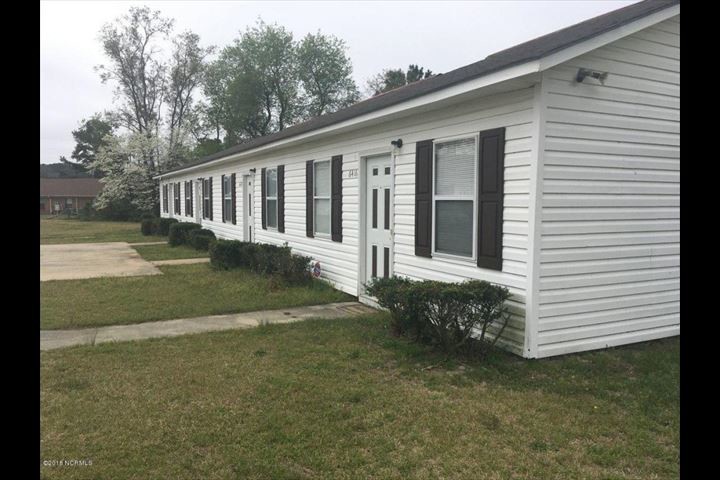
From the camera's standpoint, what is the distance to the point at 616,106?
5.59 metres

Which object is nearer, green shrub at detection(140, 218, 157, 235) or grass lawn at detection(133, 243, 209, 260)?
grass lawn at detection(133, 243, 209, 260)

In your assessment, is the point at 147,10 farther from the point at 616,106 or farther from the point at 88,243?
the point at 616,106

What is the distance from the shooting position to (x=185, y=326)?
22.3 ft

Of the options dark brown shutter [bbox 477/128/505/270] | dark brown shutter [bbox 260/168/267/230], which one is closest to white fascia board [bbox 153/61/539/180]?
dark brown shutter [bbox 477/128/505/270]

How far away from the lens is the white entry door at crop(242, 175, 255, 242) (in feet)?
48.5

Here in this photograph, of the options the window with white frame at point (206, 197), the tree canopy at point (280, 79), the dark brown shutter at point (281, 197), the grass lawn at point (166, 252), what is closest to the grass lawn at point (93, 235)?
the window with white frame at point (206, 197)

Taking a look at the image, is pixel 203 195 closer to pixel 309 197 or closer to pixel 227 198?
pixel 227 198

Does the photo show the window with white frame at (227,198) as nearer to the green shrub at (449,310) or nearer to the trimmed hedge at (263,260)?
the trimmed hedge at (263,260)

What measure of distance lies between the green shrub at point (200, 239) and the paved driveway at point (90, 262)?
1778mm

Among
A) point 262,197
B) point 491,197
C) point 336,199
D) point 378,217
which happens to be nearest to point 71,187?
point 262,197

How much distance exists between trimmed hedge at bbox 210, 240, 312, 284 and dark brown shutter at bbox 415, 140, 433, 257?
3.42 meters

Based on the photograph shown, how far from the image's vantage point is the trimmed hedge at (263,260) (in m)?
9.77

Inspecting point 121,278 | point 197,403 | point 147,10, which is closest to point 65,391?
point 197,403

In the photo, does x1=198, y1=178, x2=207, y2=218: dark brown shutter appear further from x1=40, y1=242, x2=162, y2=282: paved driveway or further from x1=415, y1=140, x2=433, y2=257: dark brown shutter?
x1=415, y1=140, x2=433, y2=257: dark brown shutter
